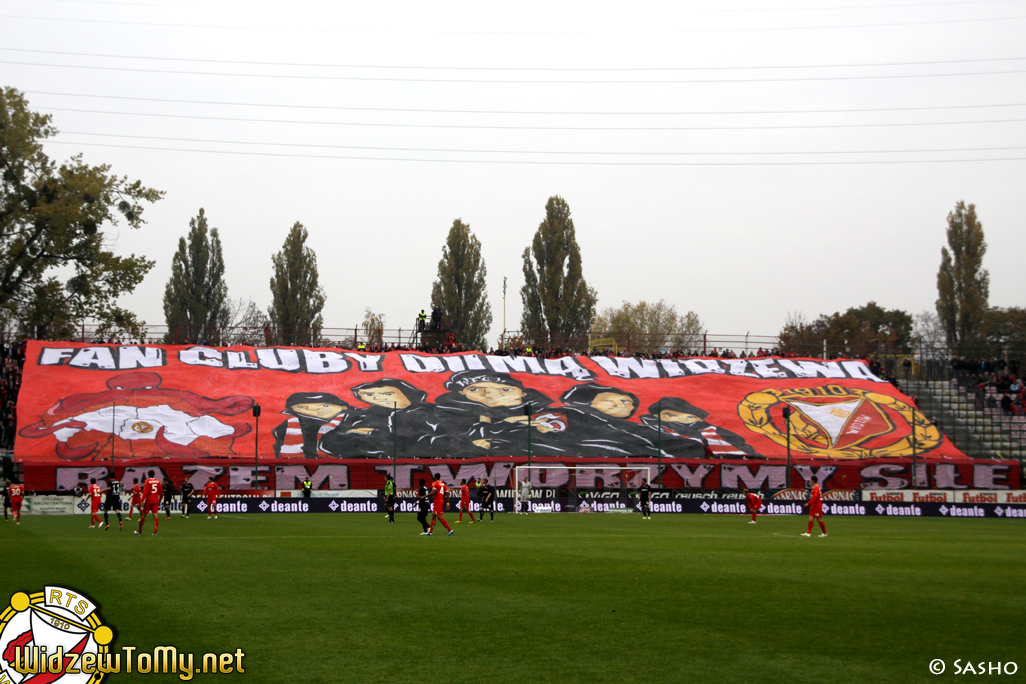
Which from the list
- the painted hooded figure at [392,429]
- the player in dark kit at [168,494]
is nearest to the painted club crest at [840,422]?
the painted hooded figure at [392,429]

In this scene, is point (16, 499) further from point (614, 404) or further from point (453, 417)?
point (614, 404)

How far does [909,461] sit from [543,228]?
41647 millimetres

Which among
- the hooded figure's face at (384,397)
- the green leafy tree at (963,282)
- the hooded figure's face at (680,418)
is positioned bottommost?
the hooded figure's face at (680,418)

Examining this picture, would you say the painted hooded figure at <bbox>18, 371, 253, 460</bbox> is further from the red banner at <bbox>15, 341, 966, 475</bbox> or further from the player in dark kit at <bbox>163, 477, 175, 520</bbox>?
the player in dark kit at <bbox>163, 477, 175, 520</bbox>

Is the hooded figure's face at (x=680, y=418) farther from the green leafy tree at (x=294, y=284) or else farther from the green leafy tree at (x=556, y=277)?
the green leafy tree at (x=294, y=284)

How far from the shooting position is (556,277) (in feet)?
299

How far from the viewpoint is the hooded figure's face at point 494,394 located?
67.2m

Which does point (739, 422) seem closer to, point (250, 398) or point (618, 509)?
point (618, 509)

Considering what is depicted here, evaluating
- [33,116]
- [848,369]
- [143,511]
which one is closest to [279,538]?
[143,511]

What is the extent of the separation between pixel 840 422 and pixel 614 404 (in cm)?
1574

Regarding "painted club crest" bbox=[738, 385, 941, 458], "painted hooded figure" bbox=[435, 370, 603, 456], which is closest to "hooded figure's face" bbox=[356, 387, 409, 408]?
"painted hooded figure" bbox=[435, 370, 603, 456]

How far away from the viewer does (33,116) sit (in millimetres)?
65438

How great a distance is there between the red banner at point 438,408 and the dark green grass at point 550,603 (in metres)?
29.3

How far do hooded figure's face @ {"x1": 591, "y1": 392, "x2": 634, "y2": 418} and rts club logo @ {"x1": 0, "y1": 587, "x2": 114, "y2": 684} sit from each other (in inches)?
2329
